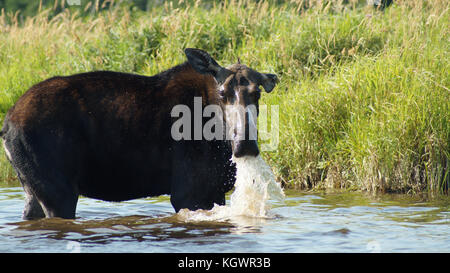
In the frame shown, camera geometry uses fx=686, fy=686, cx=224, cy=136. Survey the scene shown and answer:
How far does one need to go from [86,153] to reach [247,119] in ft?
5.32

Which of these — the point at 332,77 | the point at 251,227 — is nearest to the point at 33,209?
the point at 251,227

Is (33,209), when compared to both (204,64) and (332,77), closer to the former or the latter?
(204,64)

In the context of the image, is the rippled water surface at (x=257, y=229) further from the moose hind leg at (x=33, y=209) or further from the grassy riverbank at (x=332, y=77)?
the grassy riverbank at (x=332, y=77)

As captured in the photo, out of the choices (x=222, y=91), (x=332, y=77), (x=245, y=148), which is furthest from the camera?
(x=332, y=77)

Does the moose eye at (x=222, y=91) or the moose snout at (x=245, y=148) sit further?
the moose eye at (x=222, y=91)

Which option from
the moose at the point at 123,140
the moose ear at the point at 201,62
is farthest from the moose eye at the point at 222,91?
the moose ear at the point at 201,62

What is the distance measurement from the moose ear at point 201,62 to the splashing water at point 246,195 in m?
0.96

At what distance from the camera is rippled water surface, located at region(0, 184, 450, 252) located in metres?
6.32

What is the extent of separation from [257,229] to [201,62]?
1814 millimetres

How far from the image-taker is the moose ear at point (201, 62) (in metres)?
7.02

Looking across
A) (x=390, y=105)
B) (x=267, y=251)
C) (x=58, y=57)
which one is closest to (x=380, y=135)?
(x=390, y=105)

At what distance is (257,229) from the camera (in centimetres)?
708

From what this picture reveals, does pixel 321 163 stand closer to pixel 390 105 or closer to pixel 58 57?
pixel 390 105

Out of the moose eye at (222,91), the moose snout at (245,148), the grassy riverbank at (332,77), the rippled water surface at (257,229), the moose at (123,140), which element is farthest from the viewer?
the grassy riverbank at (332,77)
